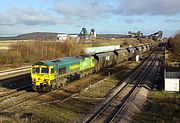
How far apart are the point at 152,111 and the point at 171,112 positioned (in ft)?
4.29

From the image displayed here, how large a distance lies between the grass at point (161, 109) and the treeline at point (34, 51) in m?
34.8

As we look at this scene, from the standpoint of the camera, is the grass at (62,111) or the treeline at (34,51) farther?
the treeline at (34,51)

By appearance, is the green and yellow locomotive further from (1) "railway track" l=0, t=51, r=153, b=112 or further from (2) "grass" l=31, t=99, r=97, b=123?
(2) "grass" l=31, t=99, r=97, b=123

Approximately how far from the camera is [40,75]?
27.8 metres

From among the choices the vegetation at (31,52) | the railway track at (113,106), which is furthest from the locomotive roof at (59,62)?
the vegetation at (31,52)

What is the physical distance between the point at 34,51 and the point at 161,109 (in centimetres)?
4166

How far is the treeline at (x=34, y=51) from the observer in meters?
56.4

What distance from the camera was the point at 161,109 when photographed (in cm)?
2206

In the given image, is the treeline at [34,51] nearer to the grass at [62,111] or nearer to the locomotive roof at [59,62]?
the locomotive roof at [59,62]

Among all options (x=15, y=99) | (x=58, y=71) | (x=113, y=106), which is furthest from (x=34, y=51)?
(x=113, y=106)

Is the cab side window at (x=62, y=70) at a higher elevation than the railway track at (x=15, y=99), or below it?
higher

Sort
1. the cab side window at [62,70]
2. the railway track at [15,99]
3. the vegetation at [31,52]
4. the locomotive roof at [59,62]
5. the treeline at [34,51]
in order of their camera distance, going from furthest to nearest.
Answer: the treeline at [34,51], the vegetation at [31,52], the cab side window at [62,70], the locomotive roof at [59,62], the railway track at [15,99]

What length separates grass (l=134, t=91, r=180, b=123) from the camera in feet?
63.0

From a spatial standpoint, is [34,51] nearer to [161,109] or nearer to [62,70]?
[62,70]
